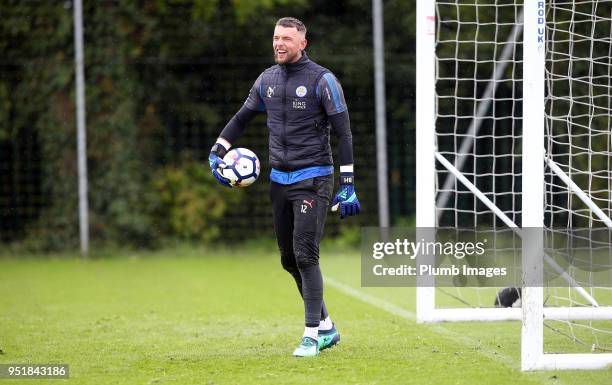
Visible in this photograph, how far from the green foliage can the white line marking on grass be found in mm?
3933

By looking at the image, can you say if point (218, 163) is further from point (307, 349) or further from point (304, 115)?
point (307, 349)

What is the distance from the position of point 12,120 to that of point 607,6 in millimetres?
8602

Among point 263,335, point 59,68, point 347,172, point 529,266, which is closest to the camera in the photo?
point 529,266

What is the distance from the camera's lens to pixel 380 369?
6043 millimetres

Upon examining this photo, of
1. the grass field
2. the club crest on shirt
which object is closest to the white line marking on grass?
the grass field

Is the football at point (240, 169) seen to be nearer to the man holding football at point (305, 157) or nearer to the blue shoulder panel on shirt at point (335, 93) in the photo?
the man holding football at point (305, 157)

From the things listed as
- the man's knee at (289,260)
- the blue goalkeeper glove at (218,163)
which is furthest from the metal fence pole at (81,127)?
the man's knee at (289,260)

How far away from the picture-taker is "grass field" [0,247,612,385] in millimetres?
5902

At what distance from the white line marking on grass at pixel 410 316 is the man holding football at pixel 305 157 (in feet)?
3.53

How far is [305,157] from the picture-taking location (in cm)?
662

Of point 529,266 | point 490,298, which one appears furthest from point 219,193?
point 529,266

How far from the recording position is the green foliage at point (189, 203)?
1531cm

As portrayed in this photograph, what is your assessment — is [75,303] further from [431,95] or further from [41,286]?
[431,95]

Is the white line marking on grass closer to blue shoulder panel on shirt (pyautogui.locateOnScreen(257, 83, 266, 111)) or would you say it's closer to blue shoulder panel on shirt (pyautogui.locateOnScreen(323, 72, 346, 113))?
blue shoulder panel on shirt (pyautogui.locateOnScreen(323, 72, 346, 113))
